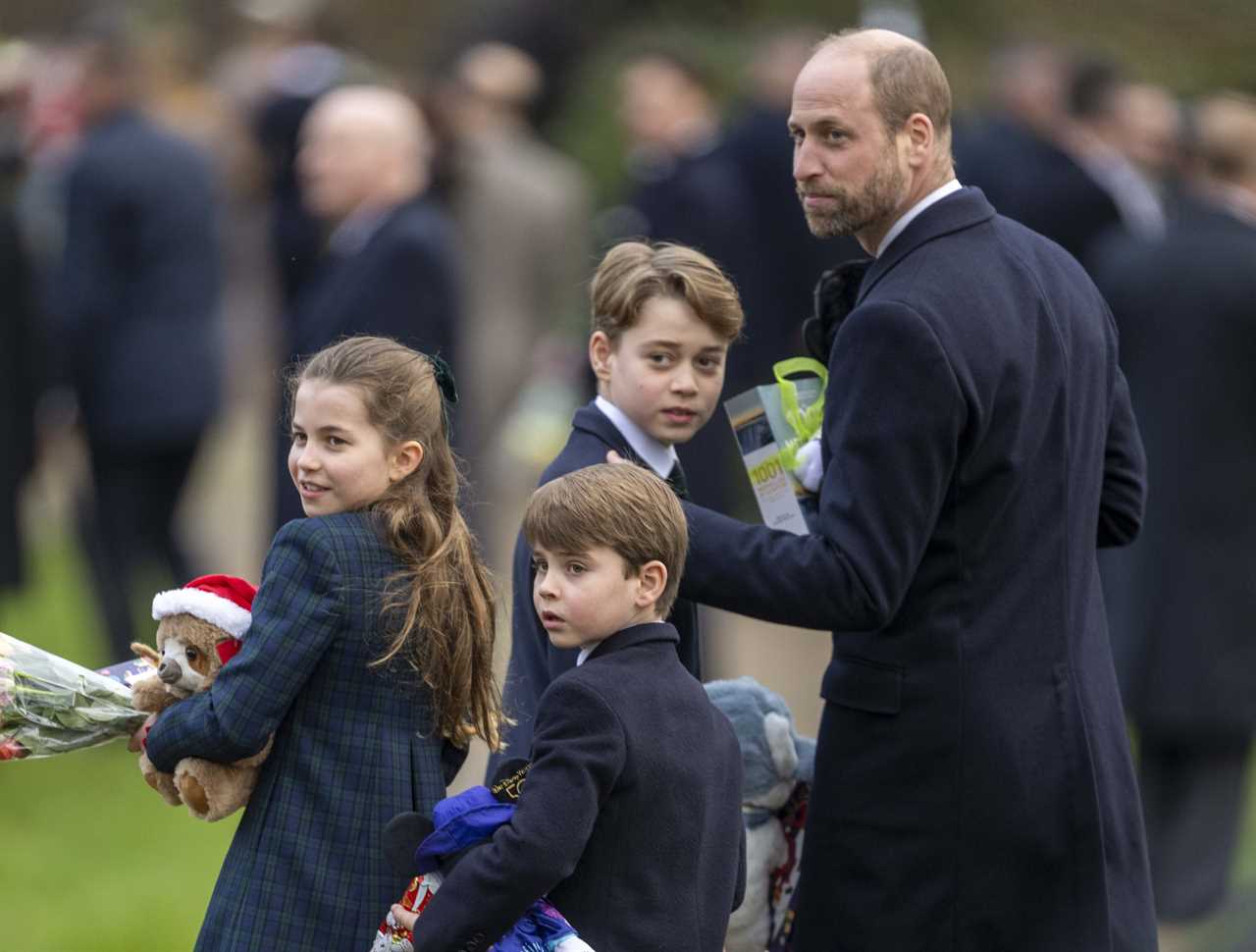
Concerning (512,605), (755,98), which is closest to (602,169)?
(755,98)

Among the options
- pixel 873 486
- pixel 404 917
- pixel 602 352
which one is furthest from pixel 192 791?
pixel 873 486

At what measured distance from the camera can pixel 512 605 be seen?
382cm

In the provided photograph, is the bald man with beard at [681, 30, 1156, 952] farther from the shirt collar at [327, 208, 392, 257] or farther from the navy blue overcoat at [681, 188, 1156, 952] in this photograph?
the shirt collar at [327, 208, 392, 257]

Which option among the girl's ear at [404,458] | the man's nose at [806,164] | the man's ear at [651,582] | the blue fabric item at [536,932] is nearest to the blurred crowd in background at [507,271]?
the man's nose at [806,164]

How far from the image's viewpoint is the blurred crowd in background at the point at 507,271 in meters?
6.62

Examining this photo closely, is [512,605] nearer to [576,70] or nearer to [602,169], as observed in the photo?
[602,169]

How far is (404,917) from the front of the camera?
3219 mm

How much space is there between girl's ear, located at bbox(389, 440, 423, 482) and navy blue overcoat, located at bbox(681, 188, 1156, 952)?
48 centimetres

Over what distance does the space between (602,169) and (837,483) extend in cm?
1183

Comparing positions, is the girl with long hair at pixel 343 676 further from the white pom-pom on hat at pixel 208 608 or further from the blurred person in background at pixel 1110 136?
the blurred person in background at pixel 1110 136

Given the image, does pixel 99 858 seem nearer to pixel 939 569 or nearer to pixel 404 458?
pixel 404 458

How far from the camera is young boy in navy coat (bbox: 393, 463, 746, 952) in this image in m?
3.07

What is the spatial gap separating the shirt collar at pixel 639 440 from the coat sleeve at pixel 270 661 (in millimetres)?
649

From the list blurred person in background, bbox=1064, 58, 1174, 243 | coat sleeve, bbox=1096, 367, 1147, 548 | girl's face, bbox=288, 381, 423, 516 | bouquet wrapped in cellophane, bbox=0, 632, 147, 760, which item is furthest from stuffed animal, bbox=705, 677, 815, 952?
blurred person in background, bbox=1064, 58, 1174, 243
